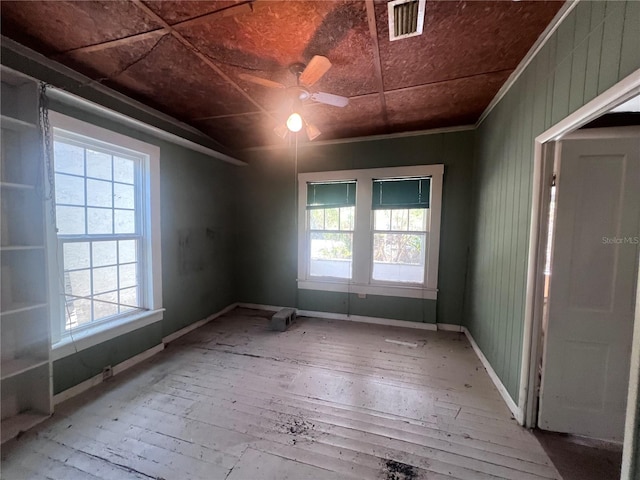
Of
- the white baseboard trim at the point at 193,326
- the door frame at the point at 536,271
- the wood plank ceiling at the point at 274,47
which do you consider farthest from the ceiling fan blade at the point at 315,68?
the white baseboard trim at the point at 193,326

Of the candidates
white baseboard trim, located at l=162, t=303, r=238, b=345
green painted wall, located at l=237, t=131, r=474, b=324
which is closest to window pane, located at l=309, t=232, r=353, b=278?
green painted wall, located at l=237, t=131, r=474, b=324

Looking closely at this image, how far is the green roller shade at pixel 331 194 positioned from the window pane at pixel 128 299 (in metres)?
2.56

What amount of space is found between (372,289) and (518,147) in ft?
8.11

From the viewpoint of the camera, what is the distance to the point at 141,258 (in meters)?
2.91

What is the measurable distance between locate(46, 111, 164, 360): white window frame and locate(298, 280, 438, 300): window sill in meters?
2.08

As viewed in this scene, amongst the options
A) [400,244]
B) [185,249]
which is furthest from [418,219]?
[185,249]

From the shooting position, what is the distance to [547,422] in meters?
1.83

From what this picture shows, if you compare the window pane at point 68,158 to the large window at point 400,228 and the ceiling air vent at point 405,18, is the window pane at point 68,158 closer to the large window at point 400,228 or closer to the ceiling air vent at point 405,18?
the ceiling air vent at point 405,18

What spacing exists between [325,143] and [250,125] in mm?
1175

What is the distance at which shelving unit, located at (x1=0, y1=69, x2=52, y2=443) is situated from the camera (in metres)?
1.85

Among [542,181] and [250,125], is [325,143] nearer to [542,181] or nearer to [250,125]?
[250,125]

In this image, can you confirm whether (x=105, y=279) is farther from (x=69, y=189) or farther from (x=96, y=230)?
(x=69, y=189)

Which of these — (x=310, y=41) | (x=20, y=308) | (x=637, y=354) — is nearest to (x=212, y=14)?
(x=310, y=41)

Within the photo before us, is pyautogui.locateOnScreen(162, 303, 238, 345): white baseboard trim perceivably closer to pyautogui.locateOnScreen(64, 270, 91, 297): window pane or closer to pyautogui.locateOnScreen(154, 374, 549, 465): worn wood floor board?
pyautogui.locateOnScreen(154, 374, 549, 465): worn wood floor board
